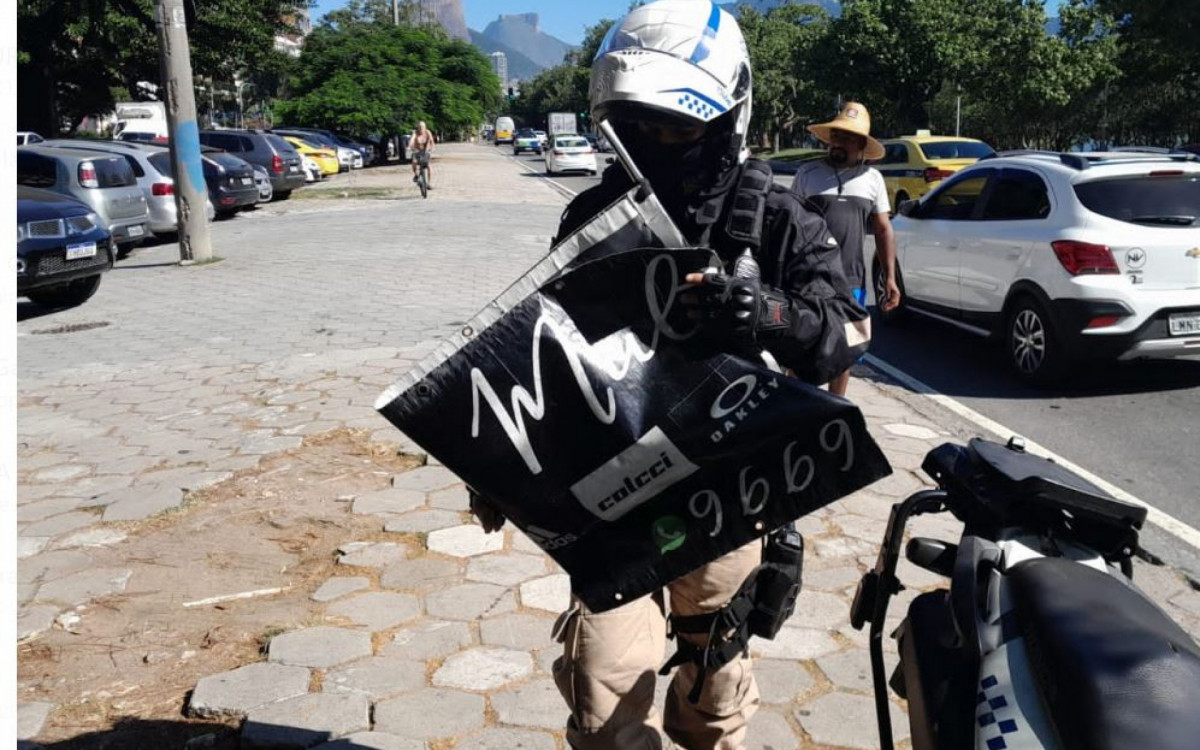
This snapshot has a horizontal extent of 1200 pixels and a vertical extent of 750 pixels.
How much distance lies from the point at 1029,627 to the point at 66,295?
1233cm

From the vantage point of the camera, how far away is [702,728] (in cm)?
249

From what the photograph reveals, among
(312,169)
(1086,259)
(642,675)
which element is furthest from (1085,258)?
(312,169)

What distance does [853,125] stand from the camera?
5.93m

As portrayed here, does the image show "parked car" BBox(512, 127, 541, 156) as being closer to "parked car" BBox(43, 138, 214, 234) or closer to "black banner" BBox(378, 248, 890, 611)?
"parked car" BBox(43, 138, 214, 234)

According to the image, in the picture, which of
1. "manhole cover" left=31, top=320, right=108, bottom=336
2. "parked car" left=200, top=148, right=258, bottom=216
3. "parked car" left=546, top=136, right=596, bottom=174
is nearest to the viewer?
"manhole cover" left=31, top=320, right=108, bottom=336

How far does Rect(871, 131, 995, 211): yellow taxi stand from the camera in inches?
717

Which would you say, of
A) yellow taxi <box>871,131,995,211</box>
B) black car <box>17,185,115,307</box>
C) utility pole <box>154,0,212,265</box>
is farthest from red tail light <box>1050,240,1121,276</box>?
utility pole <box>154,0,212,265</box>

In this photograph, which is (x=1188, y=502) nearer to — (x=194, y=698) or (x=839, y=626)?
(x=839, y=626)

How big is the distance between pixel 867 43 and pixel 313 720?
43.1 metres

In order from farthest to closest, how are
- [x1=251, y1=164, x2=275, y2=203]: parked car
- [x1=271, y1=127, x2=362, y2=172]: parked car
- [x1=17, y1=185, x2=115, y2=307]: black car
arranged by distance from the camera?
[x1=271, y1=127, x2=362, y2=172]: parked car, [x1=251, y1=164, x2=275, y2=203]: parked car, [x1=17, y1=185, x2=115, y2=307]: black car

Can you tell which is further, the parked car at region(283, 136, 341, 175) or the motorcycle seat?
the parked car at region(283, 136, 341, 175)

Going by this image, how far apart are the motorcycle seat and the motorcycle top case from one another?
0.40 meters

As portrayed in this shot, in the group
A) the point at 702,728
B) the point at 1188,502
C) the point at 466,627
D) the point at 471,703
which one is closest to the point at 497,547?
the point at 466,627

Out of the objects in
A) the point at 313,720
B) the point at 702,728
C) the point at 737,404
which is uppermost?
the point at 737,404
